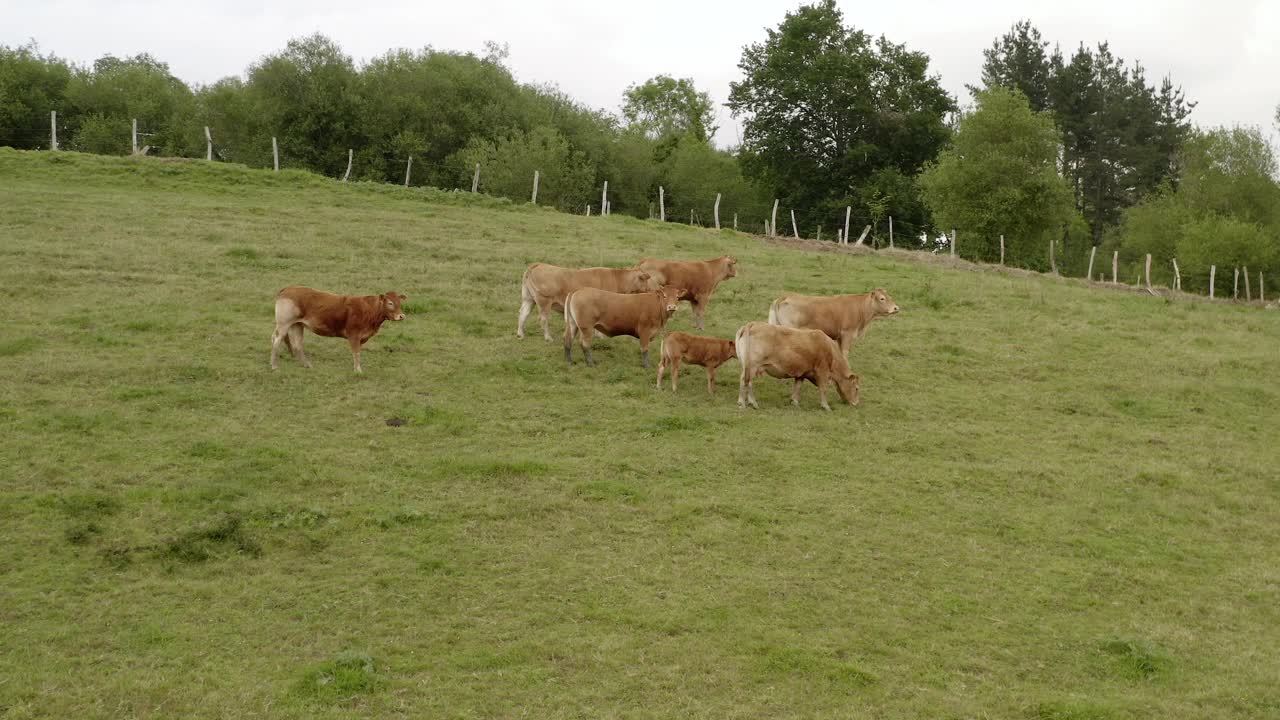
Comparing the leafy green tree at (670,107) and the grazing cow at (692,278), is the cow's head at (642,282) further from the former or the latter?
the leafy green tree at (670,107)

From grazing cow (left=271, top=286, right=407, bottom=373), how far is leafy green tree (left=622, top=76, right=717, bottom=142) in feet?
246

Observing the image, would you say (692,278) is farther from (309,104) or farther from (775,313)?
(309,104)

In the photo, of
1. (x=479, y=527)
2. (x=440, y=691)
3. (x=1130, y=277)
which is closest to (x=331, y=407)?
(x=479, y=527)

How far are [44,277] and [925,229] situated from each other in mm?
45923

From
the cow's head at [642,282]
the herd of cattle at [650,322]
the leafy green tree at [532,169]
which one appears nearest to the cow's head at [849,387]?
the herd of cattle at [650,322]

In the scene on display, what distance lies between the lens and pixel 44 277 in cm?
2192

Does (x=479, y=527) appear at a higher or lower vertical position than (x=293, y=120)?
lower

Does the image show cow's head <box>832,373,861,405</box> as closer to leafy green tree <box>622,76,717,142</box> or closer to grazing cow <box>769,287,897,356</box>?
grazing cow <box>769,287,897,356</box>

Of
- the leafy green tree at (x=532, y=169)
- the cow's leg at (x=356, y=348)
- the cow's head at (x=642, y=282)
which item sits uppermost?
the leafy green tree at (x=532, y=169)

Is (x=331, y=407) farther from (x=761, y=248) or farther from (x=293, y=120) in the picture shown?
(x=293, y=120)

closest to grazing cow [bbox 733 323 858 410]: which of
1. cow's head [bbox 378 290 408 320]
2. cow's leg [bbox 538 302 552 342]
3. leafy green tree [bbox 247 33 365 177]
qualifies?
cow's leg [bbox 538 302 552 342]

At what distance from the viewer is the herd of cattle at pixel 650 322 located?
17.2 metres

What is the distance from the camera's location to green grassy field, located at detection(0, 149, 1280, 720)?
31.2 feet

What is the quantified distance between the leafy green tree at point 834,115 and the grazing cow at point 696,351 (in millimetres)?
41539
